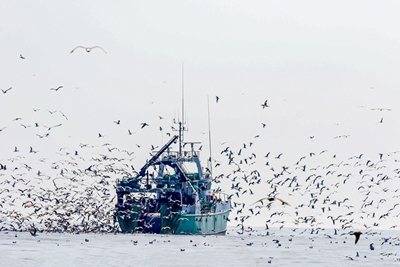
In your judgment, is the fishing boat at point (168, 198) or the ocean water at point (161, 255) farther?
the fishing boat at point (168, 198)

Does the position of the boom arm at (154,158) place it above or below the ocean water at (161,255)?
above

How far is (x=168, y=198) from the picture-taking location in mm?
120250

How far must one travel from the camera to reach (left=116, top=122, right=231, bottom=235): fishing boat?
117625 mm

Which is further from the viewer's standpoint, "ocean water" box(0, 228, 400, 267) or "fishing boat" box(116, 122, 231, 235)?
"fishing boat" box(116, 122, 231, 235)

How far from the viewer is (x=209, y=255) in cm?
8544

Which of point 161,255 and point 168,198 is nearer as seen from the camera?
point 161,255

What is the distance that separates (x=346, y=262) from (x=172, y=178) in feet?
143

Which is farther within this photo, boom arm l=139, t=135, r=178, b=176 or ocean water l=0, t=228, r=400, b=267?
boom arm l=139, t=135, r=178, b=176

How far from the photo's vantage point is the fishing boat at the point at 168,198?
11762 centimetres

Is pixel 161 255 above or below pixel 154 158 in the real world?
below

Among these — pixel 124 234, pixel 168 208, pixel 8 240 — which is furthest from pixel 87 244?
pixel 124 234

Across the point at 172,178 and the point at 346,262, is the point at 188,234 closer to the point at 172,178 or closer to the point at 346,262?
the point at 172,178

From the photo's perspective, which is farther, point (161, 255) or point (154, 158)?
point (154, 158)

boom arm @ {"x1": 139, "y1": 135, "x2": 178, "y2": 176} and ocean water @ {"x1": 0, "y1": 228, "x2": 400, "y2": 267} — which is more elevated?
boom arm @ {"x1": 139, "y1": 135, "x2": 178, "y2": 176}
